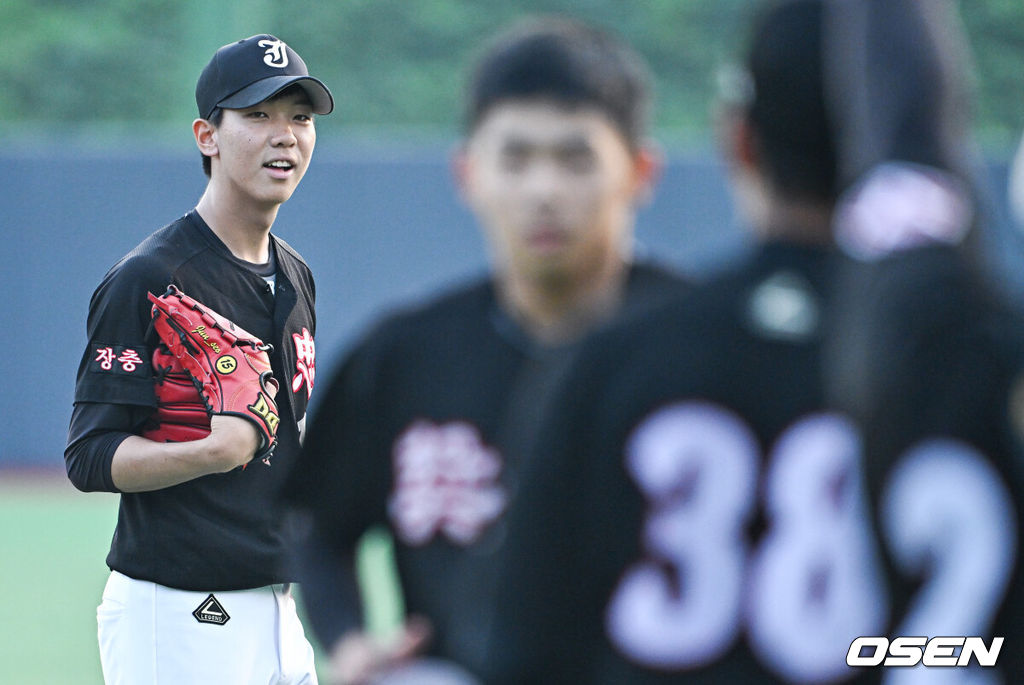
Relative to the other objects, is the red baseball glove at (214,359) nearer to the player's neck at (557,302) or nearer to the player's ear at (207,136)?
the player's ear at (207,136)

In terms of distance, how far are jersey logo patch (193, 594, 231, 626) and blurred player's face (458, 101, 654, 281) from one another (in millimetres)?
1285

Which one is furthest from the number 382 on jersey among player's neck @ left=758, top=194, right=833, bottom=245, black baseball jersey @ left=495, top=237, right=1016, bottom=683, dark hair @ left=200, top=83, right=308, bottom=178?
dark hair @ left=200, top=83, right=308, bottom=178

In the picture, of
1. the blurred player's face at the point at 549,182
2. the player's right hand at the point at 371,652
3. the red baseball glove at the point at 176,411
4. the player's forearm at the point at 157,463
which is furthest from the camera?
the red baseball glove at the point at 176,411

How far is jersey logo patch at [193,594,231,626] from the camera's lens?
11.5 ft

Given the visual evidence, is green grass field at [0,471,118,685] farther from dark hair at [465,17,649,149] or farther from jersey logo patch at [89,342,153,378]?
dark hair at [465,17,649,149]

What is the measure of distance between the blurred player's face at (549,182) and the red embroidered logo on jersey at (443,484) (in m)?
0.34

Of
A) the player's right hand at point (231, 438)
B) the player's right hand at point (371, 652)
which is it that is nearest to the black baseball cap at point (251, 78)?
the player's right hand at point (231, 438)

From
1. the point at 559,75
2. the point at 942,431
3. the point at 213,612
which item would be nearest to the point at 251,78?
the point at 559,75

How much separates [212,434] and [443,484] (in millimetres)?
1012

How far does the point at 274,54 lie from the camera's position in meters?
3.63

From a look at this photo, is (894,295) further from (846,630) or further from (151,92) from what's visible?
(151,92)

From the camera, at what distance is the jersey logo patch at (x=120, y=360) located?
3.38 metres

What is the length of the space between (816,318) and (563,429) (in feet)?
1.14

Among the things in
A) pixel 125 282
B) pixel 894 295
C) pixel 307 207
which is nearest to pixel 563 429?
pixel 894 295
